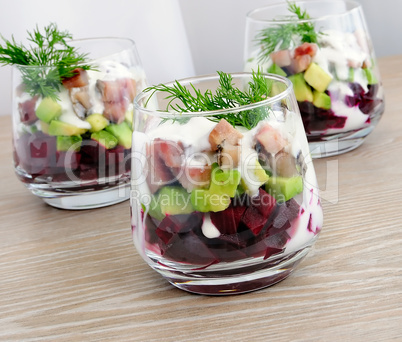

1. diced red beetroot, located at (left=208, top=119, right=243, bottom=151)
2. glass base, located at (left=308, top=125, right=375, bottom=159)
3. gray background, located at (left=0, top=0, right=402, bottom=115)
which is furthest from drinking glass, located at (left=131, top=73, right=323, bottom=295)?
gray background, located at (left=0, top=0, right=402, bottom=115)

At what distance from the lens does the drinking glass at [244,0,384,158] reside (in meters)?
1.12

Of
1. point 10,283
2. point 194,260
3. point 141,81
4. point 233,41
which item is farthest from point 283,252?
point 233,41

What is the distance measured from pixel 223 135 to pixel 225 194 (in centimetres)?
6

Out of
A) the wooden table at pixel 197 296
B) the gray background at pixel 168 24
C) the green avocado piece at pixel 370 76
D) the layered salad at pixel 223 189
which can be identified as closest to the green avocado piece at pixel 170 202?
the layered salad at pixel 223 189

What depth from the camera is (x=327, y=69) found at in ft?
3.68

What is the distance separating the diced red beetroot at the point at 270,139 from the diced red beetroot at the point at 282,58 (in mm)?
425

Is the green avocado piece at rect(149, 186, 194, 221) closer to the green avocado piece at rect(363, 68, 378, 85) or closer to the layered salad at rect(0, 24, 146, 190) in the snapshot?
the layered salad at rect(0, 24, 146, 190)

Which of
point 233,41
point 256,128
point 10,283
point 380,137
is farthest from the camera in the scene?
point 233,41

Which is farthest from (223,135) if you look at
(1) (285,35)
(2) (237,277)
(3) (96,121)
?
(1) (285,35)

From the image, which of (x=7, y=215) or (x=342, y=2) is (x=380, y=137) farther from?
(x=7, y=215)

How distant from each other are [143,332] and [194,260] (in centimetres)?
9

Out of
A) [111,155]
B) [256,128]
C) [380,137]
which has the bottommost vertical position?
[380,137]

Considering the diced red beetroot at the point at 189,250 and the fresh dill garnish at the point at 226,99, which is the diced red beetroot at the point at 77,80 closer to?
the fresh dill garnish at the point at 226,99

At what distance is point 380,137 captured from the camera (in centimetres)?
126
